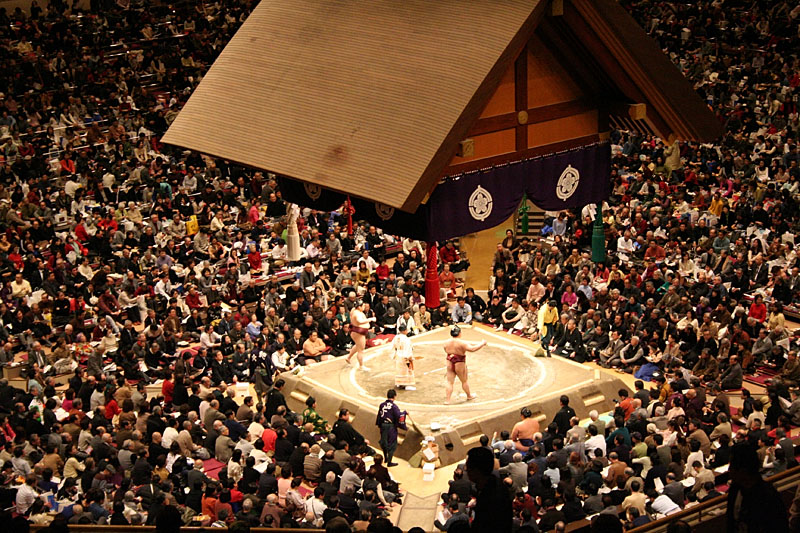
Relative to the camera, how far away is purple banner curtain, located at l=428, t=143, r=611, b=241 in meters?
8.65

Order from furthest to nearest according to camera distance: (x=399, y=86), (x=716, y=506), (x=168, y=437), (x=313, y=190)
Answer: (x=168, y=437)
(x=313, y=190)
(x=399, y=86)
(x=716, y=506)

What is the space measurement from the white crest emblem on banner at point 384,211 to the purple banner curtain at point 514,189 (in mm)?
464

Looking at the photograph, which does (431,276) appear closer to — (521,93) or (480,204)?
(480,204)

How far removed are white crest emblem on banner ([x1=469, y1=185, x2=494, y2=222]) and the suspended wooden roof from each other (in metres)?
0.67

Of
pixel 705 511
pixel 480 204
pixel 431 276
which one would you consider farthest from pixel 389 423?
pixel 705 511

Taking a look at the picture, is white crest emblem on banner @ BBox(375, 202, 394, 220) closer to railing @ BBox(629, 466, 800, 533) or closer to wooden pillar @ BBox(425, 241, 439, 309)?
wooden pillar @ BBox(425, 241, 439, 309)

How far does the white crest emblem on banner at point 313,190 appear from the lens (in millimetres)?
9984

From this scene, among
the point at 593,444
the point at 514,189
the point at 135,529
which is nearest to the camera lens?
the point at 135,529

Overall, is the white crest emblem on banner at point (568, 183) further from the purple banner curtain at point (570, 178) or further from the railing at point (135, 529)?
the railing at point (135, 529)

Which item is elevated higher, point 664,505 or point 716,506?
point 716,506

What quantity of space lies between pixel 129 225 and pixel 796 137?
1117cm

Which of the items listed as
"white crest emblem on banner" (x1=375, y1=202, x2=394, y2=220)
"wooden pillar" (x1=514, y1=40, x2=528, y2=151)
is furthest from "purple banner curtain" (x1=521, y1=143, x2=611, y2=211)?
"white crest emblem on banner" (x1=375, y1=202, x2=394, y2=220)

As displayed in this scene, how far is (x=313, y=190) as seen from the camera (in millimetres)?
10031

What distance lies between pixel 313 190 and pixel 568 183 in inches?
98.3
